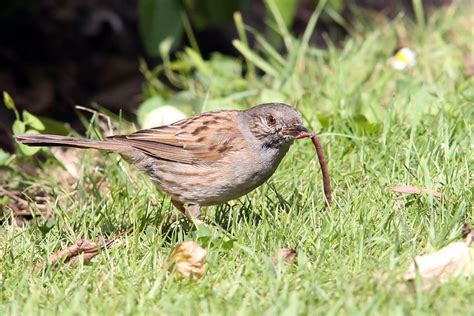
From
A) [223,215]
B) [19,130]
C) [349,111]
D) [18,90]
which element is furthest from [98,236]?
[18,90]

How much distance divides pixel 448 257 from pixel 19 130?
323 centimetres

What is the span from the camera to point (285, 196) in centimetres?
560

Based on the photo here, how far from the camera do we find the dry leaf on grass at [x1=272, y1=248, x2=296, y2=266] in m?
4.49

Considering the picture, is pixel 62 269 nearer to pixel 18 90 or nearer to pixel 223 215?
pixel 223 215

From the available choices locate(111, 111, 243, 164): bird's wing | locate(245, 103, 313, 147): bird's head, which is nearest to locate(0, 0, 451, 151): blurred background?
locate(111, 111, 243, 164): bird's wing

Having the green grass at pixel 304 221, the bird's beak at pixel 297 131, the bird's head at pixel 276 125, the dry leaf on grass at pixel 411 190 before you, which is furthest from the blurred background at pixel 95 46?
the dry leaf on grass at pixel 411 190

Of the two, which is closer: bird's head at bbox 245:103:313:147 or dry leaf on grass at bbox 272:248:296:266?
dry leaf on grass at bbox 272:248:296:266

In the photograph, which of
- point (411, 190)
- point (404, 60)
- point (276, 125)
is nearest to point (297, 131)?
point (276, 125)

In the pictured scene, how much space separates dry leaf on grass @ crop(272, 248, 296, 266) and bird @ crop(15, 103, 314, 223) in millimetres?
719

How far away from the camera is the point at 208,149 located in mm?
5539

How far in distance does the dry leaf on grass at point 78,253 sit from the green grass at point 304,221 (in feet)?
0.21

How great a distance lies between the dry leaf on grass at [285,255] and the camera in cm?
449

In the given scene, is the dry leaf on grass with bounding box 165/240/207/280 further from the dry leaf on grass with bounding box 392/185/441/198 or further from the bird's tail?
the dry leaf on grass with bounding box 392/185/441/198

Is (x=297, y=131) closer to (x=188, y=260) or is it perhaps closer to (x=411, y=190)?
(x=411, y=190)
